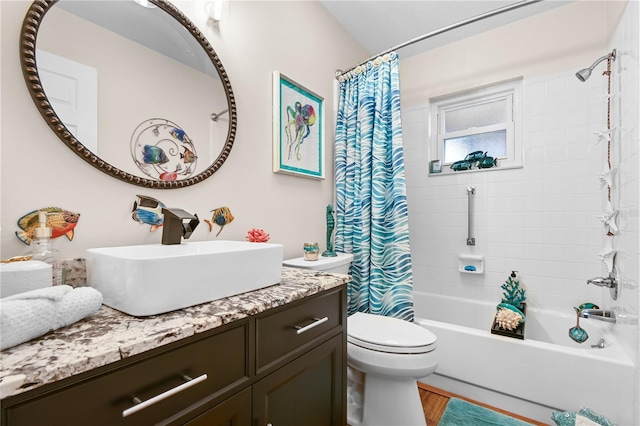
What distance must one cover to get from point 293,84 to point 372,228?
1.03 metres

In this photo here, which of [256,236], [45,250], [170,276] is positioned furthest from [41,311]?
[256,236]

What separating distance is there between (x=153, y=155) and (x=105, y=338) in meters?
0.75

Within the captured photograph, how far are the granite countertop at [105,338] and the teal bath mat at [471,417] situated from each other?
1350 millimetres

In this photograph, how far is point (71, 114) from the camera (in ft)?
3.06

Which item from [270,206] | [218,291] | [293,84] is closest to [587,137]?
[293,84]

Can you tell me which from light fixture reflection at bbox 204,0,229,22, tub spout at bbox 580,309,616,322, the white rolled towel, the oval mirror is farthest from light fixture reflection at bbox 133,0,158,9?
tub spout at bbox 580,309,616,322

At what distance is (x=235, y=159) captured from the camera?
4.80ft

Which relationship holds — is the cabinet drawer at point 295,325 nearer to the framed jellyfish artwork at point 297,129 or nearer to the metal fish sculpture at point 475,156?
the framed jellyfish artwork at point 297,129

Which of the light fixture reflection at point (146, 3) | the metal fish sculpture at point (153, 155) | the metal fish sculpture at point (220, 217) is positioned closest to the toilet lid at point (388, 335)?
the metal fish sculpture at point (220, 217)

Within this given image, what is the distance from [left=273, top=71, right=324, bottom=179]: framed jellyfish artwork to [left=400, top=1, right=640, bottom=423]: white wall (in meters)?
1.15

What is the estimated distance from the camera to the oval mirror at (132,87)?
35.5 inches

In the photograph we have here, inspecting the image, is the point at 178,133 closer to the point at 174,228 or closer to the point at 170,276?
the point at 174,228

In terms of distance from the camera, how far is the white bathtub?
1439 millimetres

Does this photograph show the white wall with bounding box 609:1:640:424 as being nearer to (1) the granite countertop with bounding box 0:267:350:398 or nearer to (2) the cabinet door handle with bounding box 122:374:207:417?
(1) the granite countertop with bounding box 0:267:350:398
